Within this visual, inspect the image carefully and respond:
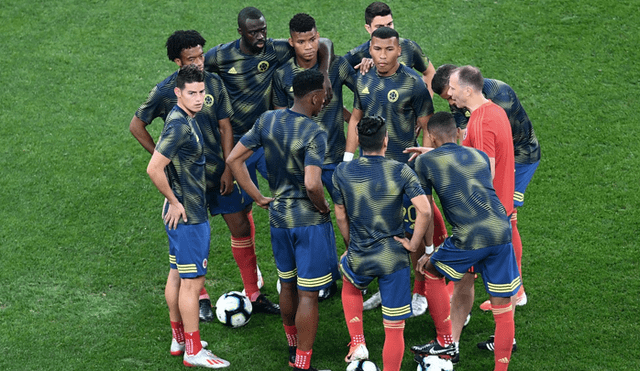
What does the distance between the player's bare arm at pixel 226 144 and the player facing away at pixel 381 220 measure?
150cm

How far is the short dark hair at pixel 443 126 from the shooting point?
18.2ft

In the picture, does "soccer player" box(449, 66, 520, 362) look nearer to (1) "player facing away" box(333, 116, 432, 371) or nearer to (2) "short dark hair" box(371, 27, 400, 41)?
(1) "player facing away" box(333, 116, 432, 371)

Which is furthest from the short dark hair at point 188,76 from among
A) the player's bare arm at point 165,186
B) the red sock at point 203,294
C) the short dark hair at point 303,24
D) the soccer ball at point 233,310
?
the red sock at point 203,294

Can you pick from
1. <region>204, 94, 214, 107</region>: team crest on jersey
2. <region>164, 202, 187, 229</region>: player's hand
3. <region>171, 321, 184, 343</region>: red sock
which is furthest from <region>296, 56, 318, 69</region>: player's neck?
<region>171, 321, 184, 343</region>: red sock

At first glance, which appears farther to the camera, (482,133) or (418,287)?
(418,287)

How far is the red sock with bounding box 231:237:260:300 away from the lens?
7184 millimetres

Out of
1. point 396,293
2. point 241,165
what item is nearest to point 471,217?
point 396,293

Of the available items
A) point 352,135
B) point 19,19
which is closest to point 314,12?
point 19,19

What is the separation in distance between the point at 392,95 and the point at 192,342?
267 cm

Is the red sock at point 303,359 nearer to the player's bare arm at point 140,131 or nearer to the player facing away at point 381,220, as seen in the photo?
the player facing away at point 381,220

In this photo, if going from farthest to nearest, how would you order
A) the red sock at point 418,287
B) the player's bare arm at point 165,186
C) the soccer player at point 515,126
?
the red sock at point 418,287 < the soccer player at point 515,126 < the player's bare arm at point 165,186

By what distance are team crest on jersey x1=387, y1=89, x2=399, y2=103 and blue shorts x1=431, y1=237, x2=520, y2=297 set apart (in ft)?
5.01

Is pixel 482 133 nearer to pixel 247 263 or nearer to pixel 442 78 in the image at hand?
pixel 442 78

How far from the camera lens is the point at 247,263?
7.21 m
